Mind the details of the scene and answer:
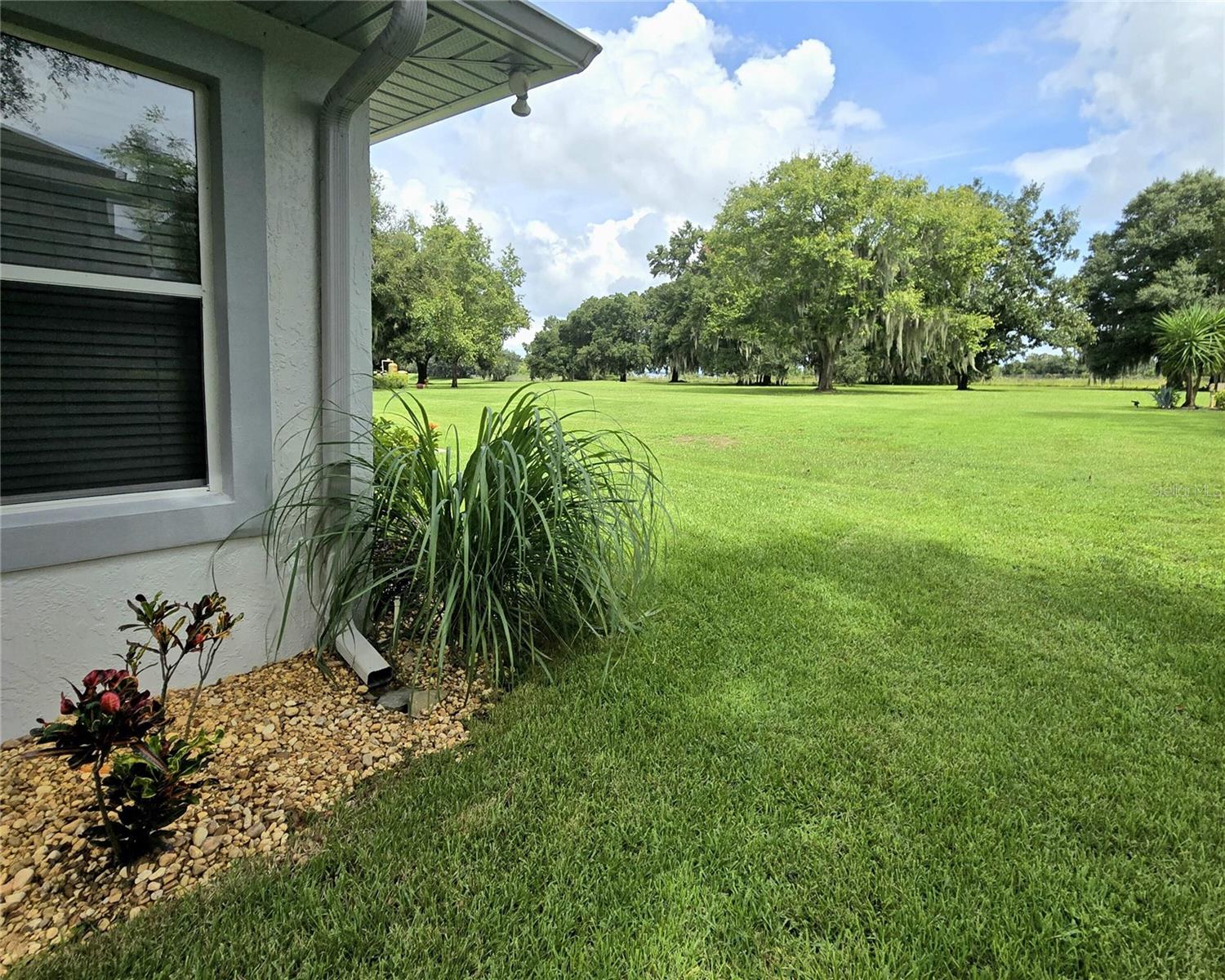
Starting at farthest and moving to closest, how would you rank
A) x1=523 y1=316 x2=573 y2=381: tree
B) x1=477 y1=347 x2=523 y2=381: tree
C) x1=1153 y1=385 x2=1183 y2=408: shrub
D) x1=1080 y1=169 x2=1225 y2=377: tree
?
1. x1=523 y1=316 x2=573 y2=381: tree
2. x1=477 y1=347 x2=523 y2=381: tree
3. x1=1080 y1=169 x2=1225 y2=377: tree
4. x1=1153 y1=385 x2=1183 y2=408: shrub

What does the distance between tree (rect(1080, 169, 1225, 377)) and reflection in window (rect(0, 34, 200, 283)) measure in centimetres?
2996

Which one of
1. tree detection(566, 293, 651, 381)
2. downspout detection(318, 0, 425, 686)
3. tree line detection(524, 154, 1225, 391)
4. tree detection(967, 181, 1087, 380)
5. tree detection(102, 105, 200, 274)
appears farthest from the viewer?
tree detection(566, 293, 651, 381)

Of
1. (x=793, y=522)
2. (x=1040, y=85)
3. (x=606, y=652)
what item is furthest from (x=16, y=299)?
(x=1040, y=85)

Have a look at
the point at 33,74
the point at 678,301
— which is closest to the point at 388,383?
the point at 33,74

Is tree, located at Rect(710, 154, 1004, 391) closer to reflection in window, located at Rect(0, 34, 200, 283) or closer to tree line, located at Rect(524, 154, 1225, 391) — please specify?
tree line, located at Rect(524, 154, 1225, 391)

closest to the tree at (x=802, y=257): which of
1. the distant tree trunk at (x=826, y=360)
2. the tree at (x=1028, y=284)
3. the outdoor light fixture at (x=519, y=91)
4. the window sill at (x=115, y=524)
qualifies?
the distant tree trunk at (x=826, y=360)

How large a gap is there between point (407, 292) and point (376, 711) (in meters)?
25.0

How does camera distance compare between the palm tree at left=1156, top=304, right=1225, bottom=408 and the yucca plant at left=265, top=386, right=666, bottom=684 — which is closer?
the yucca plant at left=265, top=386, right=666, bottom=684

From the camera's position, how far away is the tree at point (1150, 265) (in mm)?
22688

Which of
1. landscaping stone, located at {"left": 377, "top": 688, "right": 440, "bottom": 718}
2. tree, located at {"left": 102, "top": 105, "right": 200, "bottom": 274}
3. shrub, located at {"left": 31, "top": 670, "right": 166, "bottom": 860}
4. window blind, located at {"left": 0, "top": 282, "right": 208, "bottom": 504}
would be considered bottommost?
landscaping stone, located at {"left": 377, "top": 688, "right": 440, "bottom": 718}

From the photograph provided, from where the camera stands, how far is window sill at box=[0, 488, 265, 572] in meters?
1.74

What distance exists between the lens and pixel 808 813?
1637mm

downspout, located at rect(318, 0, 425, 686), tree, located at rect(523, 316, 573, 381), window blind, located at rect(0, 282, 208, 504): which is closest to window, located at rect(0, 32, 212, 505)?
window blind, located at rect(0, 282, 208, 504)

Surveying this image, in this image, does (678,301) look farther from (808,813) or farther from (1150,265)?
(808,813)
